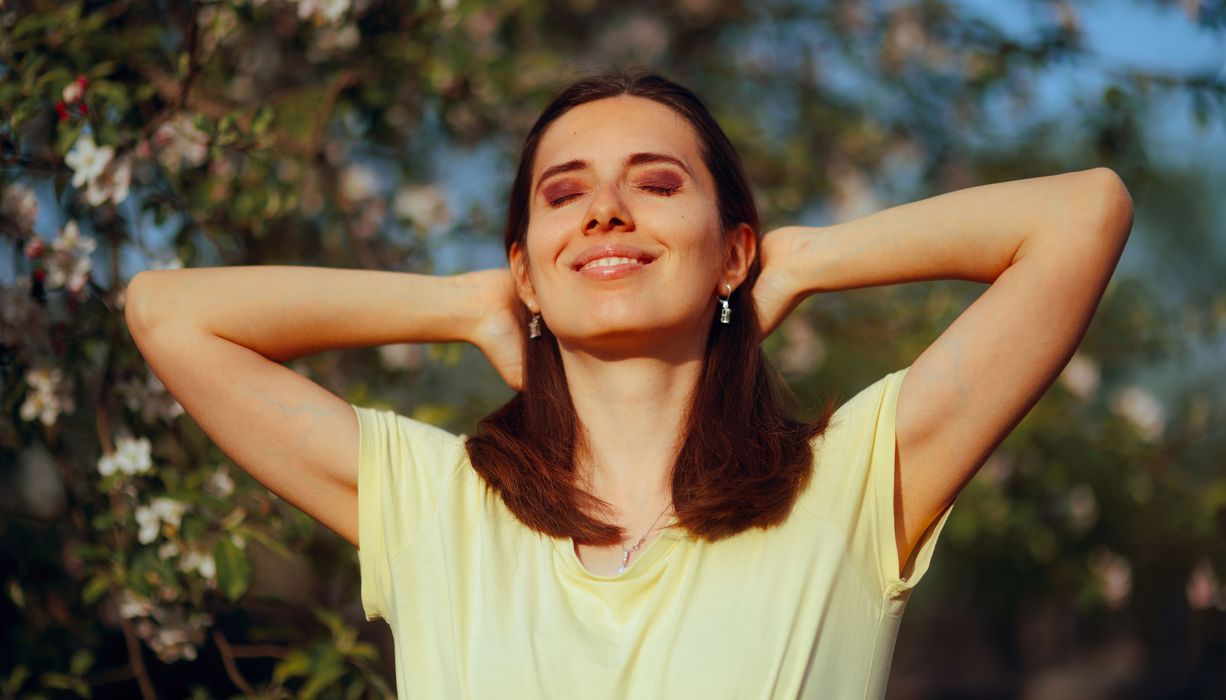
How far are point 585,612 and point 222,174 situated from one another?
1.50m

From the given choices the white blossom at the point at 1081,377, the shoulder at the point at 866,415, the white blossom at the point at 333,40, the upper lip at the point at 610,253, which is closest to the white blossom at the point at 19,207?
the white blossom at the point at 333,40

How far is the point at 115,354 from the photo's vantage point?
2.39 m

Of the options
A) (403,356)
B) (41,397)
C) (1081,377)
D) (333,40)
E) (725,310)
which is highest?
(333,40)

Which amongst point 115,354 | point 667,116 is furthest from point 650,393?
point 115,354

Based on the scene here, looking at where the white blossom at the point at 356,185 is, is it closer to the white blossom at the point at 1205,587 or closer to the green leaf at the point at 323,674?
the green leaf at the point at 323,674

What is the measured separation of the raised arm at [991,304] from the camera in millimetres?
1720

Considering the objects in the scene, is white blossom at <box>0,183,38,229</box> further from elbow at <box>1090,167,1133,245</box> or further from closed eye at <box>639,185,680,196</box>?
elbow at <box>1090,167,1133,245</box>

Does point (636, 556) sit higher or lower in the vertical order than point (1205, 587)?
higher

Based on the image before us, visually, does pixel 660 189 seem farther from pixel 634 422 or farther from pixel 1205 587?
pixel 1205 587

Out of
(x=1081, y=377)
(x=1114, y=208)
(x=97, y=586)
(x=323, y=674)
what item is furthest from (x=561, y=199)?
(x=1081, y=377)

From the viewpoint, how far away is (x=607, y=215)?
5.96 feet

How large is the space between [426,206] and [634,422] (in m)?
1.69

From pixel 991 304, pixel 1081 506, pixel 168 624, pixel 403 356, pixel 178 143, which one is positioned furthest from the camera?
pixel 1081 506

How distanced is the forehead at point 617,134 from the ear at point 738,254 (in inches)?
4.8
